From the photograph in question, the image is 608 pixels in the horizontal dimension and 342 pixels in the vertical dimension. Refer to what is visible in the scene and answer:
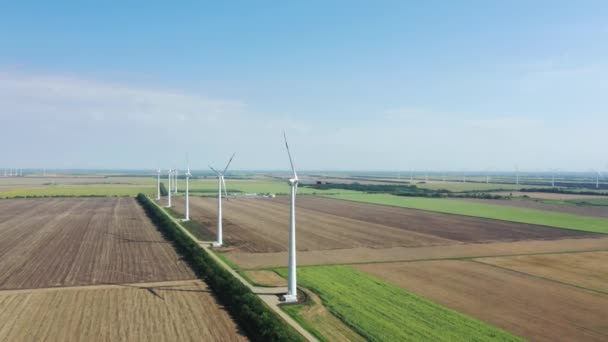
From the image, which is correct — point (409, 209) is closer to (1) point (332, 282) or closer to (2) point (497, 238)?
(2) point (497, 238)

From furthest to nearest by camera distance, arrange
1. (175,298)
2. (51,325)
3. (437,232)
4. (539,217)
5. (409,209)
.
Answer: (409,209)
(539,217)
(437,232)
(175,298)
(51,325)

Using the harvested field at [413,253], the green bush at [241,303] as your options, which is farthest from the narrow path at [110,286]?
the harvested field at [413,253]

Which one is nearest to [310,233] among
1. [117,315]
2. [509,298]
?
[509,298]

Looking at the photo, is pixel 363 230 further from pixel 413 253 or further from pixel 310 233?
pixel 413 253

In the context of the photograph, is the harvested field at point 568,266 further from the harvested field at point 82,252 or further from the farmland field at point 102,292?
the harvested field at point 82,252

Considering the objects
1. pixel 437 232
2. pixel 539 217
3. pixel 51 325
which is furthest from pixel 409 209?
pixel 51 325
